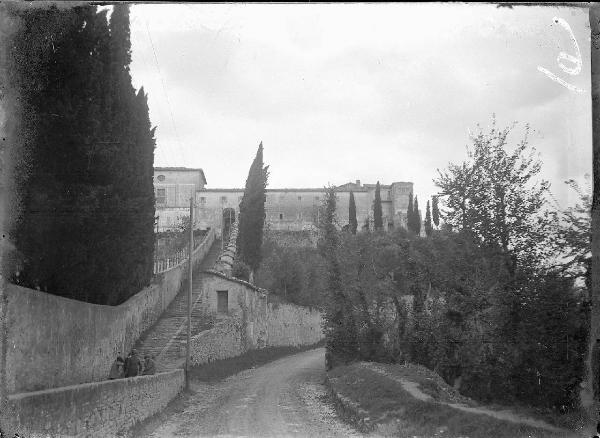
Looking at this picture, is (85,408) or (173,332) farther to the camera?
(173,332)

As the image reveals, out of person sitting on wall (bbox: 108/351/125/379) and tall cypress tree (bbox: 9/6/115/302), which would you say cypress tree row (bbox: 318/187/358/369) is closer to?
person sitting on wall (bbox: 108/351/125/379)

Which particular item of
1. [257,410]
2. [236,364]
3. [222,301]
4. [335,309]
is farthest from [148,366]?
[222,301]

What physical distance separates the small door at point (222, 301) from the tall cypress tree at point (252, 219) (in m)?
4.96

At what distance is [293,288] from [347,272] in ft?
49.0

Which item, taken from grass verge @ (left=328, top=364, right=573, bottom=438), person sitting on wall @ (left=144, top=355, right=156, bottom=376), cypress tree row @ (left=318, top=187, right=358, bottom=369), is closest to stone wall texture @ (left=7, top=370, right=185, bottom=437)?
person sitting on wall @ (left=144, top=355, right=156, bottom=376)

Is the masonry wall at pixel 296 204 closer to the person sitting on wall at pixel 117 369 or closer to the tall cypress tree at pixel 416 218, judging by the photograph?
the tall cypress tree at pixel 416 218

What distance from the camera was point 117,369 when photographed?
13.4 meters

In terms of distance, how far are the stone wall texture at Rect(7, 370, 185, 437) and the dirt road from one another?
0.86 m

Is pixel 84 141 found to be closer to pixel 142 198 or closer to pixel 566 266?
pixel 142 198

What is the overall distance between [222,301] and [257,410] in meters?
13.8

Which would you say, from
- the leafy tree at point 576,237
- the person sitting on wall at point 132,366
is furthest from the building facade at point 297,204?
the leafy tree at point 576,237

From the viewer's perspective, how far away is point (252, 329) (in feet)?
102

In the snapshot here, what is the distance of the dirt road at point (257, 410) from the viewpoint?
40.4 feet

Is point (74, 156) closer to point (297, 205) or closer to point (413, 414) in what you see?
point (413, 414)
